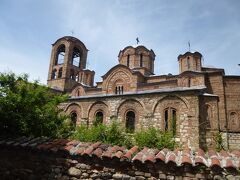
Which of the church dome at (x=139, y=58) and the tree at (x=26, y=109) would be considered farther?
the church dome at (x=139, y=58)

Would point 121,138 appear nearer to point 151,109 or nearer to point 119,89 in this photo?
point 151,109

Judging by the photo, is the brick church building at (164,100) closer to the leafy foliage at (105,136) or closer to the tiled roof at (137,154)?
the leafy foliage at (105,136)

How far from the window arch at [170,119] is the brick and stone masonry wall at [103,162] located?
1111cm

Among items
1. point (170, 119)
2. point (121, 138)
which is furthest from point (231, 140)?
point (121, 138)

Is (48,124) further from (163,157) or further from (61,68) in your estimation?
(61,68)

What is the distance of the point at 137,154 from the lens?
3977 millimetres

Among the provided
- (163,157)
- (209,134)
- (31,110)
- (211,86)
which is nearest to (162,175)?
(163,157)

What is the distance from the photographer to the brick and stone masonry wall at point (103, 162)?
11.7 feet

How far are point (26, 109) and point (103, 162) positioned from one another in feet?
12.5

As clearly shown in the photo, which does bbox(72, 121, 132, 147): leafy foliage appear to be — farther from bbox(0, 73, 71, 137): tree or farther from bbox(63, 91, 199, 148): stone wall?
bbox(63, 91, 199, 148): stone wall

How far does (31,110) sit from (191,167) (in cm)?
509

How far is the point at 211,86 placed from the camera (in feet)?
63.9

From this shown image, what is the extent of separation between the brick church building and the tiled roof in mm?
10720

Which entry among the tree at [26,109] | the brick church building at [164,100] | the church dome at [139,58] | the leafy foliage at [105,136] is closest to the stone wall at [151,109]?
the brick church building at [164,100]
